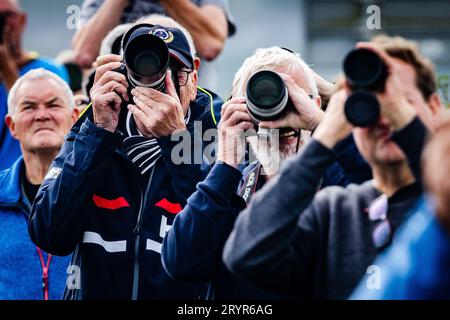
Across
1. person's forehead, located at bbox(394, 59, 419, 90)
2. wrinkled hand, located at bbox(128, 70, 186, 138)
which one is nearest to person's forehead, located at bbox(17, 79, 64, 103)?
wrinkled hand, located at bbox(128, 70, 186, 138)

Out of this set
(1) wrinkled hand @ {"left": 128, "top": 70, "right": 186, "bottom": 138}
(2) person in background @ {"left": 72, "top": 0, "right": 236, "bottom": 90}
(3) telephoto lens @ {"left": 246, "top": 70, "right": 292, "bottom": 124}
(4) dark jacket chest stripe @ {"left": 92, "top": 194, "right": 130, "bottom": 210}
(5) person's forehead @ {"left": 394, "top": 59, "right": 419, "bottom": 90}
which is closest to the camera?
(5) person's forehead @ {"left": 394, "top": 59, "right": 419, "bottom": 90}


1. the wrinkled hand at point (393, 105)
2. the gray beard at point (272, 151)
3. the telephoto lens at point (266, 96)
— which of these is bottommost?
the gray beard at point (272, 151)

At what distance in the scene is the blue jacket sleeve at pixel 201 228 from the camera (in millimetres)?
2578

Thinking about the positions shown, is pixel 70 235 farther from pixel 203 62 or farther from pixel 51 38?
pixel 51 38

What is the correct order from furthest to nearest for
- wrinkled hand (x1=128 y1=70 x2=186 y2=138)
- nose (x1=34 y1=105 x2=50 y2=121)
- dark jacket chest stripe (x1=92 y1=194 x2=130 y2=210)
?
1. nose (x1=34 y1=105 x2=50 y2=121)
2. dark jacket chest stripe (x1=92 y1=194 x2=130 y2=210)
3. wrinkled hand (x1=128 y1=70 x2=186 y2=138)

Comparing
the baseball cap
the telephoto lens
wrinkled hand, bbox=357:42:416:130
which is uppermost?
the baseball cap

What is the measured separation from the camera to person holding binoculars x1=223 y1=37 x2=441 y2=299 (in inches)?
84.7

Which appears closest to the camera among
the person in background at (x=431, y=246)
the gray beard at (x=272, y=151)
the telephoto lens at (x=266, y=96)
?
the person in background at (x=431, y=246)

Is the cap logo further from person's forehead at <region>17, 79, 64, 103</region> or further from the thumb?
person's forehead at <region>17, 79, 64, 103</region>

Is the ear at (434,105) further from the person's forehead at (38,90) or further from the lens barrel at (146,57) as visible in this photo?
the person's forehead at (38,90)

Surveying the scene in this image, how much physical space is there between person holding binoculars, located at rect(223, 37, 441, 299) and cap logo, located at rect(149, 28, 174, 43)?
0.88 meters

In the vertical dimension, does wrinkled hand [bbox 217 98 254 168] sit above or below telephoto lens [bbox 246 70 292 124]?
below

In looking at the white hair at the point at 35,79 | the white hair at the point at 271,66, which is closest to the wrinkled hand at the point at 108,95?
the white hair at the point at 271,66

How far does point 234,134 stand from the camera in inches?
104
